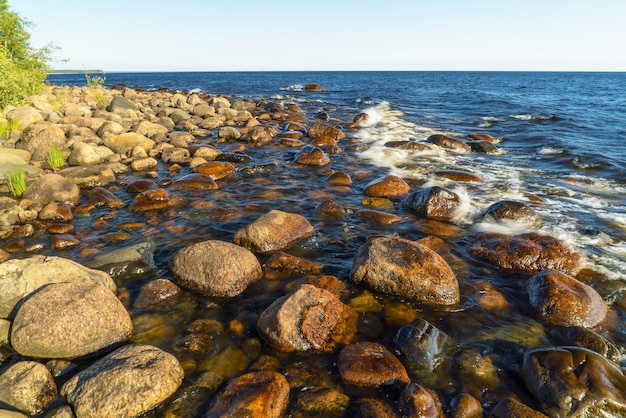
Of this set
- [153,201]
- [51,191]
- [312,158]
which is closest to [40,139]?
[51,191]

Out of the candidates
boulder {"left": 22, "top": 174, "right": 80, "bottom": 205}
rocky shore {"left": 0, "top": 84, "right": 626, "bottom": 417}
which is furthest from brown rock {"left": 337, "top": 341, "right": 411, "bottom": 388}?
boulder {"left": 22, "top": 174, "right": 80, "bottom": 205}

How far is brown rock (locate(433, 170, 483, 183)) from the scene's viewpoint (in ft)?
35.1

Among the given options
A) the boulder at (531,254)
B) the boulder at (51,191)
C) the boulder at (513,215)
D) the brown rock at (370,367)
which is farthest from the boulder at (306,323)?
the boulder at (51,191)

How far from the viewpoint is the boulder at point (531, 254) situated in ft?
20.0

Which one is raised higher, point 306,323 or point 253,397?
point 306,323

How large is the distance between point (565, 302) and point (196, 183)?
8838 millimetres

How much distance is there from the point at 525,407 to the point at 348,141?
13.7 m

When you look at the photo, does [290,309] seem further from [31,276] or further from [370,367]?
[31,276]

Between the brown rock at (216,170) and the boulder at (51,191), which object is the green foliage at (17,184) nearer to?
the boulder at (51,191)

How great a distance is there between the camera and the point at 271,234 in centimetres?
668

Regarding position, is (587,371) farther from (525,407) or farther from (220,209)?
(220,209)

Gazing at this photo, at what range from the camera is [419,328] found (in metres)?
4.41

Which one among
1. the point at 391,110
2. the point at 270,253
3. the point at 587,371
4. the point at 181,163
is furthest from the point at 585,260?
the point at 391,110

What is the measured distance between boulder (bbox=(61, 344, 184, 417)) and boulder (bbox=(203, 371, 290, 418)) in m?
0.58
